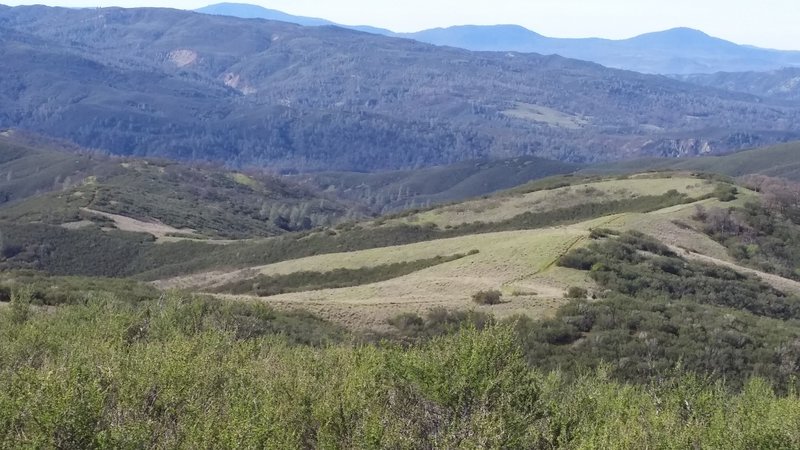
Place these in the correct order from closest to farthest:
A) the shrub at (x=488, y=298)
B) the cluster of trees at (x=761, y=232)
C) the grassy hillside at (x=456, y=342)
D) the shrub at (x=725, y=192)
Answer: the grassy hillside at (x=456, y=342), the shrub at (x=488, y=298), the cluster of trees at (x=761, y=232), the shrub at (x=725, y=192)

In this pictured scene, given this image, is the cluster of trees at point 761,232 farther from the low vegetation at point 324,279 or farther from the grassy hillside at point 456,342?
the low vegetation at point 324,279

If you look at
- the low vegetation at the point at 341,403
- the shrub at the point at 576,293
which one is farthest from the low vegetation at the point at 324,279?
the low vegetation at the point at 341,403

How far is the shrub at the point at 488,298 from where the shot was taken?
46.8m

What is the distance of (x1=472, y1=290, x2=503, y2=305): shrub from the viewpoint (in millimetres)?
46812

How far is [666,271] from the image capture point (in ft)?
196

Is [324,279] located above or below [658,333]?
below

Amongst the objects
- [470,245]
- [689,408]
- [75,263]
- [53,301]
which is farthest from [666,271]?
[75,263]

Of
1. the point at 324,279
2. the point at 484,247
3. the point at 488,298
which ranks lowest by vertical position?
the point at 324,279

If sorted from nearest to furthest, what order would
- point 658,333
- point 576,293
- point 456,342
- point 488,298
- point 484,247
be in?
point 456,342 < point 658,333 < point 488,298 < point 576,293 < point 484,247

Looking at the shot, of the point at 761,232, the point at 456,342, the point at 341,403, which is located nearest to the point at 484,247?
the point at 761,232

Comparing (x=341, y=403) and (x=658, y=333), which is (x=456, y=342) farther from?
(x=658, y=333)

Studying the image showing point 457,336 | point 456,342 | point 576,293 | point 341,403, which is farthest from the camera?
point 576,293

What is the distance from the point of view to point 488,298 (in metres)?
47.0

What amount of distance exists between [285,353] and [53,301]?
21.9m
